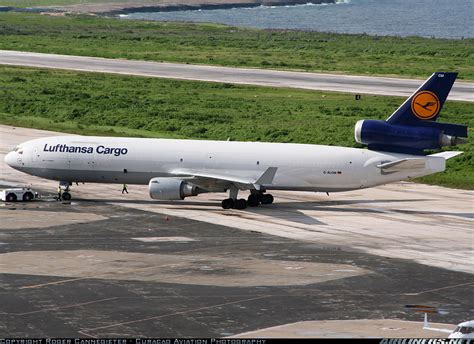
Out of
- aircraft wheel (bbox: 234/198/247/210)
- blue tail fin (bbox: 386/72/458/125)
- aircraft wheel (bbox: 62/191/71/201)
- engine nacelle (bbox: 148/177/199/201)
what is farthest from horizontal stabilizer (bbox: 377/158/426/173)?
aircraft wheel (bbox: 62/191/71/201)

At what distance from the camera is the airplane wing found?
7625cm

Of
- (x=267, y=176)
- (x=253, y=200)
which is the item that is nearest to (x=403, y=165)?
(x=267, y=176)

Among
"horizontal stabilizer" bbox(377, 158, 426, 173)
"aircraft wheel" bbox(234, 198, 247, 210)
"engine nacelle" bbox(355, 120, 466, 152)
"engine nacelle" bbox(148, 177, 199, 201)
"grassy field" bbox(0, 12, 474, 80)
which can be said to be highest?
"grassy field" bbox(0, 12, 474, 80)

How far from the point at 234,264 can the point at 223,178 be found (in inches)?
685

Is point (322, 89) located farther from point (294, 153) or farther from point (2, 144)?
point (294, 153)

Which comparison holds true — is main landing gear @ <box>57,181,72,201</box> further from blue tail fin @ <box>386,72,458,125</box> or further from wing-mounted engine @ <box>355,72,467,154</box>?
blue tail fin @ <box>386,72,458,125</box>

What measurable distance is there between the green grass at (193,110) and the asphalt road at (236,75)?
14.4 ft

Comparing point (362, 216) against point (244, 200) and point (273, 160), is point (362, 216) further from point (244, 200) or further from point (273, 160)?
point (244, 200)

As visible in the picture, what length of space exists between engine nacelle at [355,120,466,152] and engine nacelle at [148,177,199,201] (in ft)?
40.2

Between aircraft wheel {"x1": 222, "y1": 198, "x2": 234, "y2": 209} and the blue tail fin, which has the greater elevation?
the blue tail fin

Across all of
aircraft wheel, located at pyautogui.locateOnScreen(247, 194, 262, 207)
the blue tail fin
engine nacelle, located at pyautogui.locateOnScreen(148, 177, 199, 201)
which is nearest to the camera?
the blue tail fin

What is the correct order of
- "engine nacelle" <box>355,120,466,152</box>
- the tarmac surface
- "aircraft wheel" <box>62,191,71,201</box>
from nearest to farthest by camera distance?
the tarmac surface
"engine nacelle" <box>355,120,466,152</box>
"aircraft wheel" <box>62,191,71,201</box>

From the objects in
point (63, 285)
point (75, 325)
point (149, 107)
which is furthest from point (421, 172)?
point (149, 107)

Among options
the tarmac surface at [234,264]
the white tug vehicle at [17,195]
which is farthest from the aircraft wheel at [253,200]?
the white tug vehicle at [17,195]
